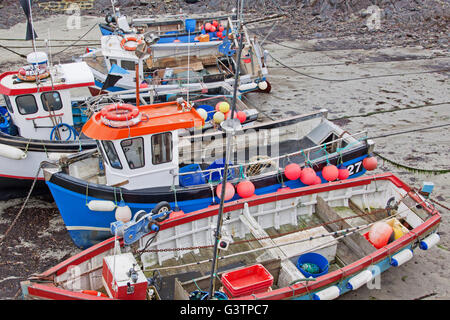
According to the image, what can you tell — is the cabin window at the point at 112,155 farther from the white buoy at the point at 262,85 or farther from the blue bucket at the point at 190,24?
the blue bucket at the point at 190,24

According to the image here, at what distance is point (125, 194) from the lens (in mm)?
7961

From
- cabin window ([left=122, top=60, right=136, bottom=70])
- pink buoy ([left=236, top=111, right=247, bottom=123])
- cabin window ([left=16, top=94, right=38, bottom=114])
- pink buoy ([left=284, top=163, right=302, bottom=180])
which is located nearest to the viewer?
pink buoy ([left=284, top=163, right=302, bottom=180])

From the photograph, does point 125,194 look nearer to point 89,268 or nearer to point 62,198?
point 62,198

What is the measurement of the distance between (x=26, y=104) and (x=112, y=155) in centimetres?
317

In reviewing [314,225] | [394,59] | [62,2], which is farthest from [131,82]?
[62,2]

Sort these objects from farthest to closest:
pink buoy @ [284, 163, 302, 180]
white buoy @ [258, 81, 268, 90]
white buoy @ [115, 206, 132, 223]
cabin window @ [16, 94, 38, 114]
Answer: white buoy @ [258, 81, 268, 90] → cabin window @ [16, 94, 38, 114] → pink buoy @ [284, 163, 302, 180] → white buoy @ [115, 206, 132, 223]

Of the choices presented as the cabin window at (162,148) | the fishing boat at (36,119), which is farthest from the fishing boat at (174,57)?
the cabin window at (162,148)

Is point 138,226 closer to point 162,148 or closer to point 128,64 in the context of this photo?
point 162,148

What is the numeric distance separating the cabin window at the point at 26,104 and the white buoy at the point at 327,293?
23.3 ft

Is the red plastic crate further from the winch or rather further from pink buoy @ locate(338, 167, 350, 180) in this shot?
pink buoy @ locate(338, 167, 350, 180)

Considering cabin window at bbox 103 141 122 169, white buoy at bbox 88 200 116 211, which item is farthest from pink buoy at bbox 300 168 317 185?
white buoy at bbox 88 200 116 211

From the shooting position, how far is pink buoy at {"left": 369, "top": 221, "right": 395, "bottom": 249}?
24.4 ft

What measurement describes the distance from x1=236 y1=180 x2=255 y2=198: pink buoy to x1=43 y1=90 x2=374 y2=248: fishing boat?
0.75ft
